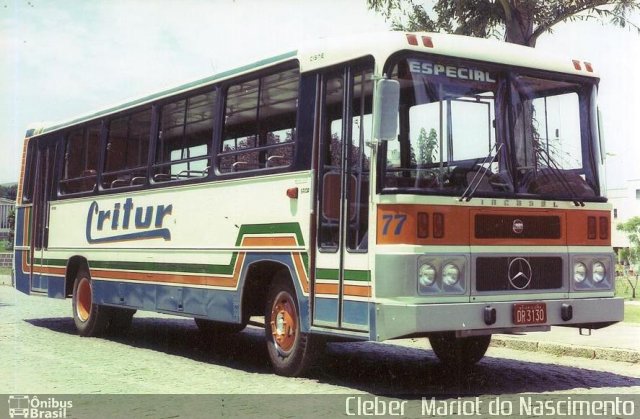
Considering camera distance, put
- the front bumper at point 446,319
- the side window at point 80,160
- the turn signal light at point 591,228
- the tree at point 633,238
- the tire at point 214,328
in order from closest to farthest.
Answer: the front bumper at point 446,319
the turn signal light at point 591,228
the side window at point 80,160
the tire at point 214,328
the tree at point 633,238

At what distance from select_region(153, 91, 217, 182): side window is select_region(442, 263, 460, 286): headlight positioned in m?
3.79

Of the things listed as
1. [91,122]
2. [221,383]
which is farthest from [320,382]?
[91,122]

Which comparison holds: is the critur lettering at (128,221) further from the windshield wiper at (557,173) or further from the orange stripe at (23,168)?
the windshield wiper at (557,173)

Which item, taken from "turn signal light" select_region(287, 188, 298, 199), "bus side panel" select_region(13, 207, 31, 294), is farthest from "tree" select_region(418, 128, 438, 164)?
"bus side panel" select_region(13, 207, 31, 294)

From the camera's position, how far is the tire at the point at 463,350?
10422 mm

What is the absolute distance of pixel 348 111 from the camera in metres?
8.91

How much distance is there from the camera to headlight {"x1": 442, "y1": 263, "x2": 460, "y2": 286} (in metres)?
8.26

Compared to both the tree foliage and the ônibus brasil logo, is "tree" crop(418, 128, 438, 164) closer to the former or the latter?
the ônibus brasil logo

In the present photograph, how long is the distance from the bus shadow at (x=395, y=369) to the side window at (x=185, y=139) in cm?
236

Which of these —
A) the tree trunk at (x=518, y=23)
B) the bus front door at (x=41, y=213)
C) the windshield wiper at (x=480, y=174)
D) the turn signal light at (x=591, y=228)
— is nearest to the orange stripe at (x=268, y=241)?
the windshield wiper at (x=480, y=174)

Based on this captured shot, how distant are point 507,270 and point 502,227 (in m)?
0.40

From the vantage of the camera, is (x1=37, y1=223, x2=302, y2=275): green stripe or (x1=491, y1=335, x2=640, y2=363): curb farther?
(x1=491, y1=335, x2=640, y2=363): curb

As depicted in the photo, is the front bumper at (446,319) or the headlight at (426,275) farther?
the headlight at (426,275)

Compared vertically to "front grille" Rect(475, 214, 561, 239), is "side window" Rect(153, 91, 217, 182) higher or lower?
higher
